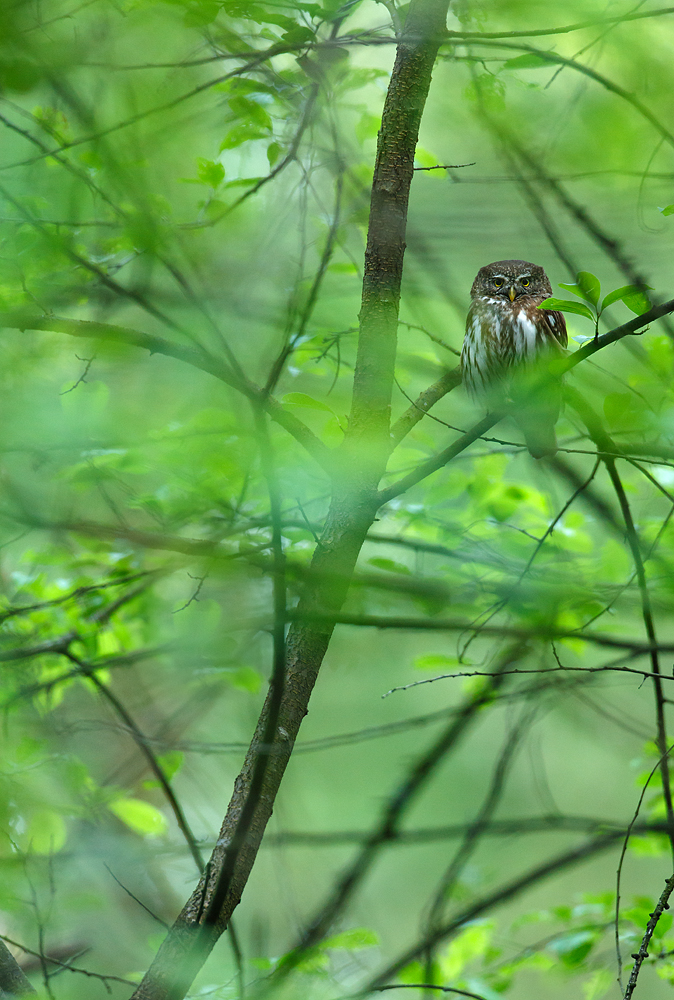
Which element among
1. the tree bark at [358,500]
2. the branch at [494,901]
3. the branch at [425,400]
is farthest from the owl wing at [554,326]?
the branch at [494,901]

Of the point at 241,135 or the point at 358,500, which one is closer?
the point at 358,500

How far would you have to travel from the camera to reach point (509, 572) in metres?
0.83

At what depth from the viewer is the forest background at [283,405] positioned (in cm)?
88

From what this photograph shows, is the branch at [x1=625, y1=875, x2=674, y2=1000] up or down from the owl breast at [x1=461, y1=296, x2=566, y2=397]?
down

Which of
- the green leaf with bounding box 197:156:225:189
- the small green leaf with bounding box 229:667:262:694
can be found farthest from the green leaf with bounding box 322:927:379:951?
the green leaf with bounding box 197:156:225:189

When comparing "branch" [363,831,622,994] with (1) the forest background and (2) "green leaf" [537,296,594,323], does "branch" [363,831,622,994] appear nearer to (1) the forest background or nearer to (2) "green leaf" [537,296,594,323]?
(1) the forest background

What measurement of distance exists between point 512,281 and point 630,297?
6.70 feet

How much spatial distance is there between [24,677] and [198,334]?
136cm

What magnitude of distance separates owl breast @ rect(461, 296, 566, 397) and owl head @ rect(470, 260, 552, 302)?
0.15 meters

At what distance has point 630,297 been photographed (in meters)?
1.35

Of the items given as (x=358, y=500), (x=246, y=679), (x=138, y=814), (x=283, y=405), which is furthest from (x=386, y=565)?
(x=138, y=814)

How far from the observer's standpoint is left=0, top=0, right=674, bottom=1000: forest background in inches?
34.6

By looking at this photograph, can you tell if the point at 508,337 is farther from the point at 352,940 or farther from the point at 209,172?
the point at 352,940

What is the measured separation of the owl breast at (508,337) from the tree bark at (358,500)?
1144 mm
